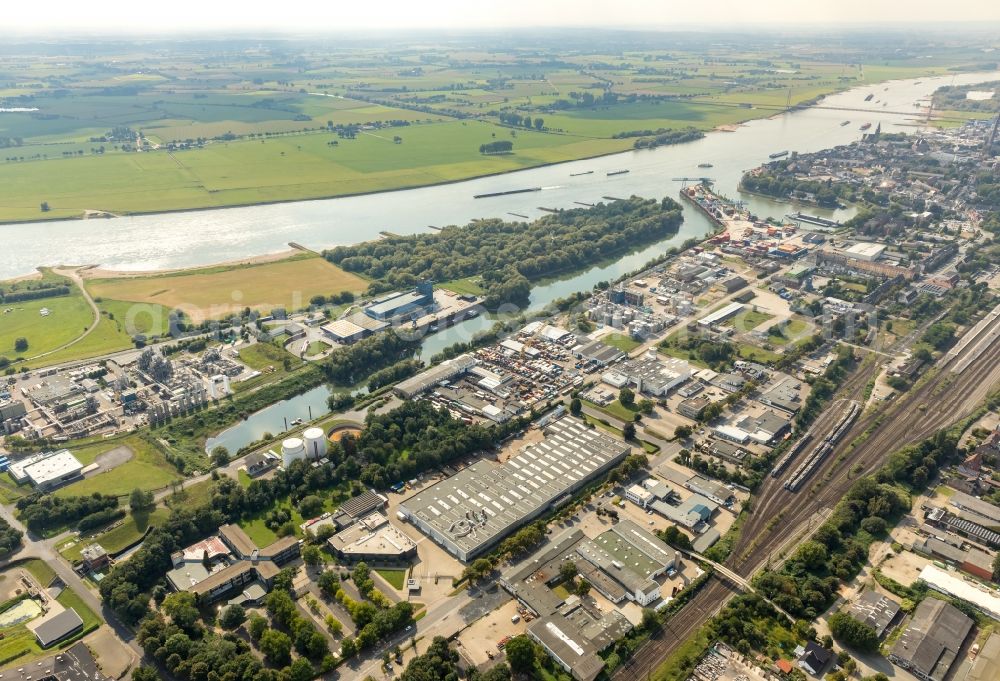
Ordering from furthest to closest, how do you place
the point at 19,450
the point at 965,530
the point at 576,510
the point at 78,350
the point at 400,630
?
the point at 78,350 < the point at 19,450 < the point at 576,510 < the point at 965,530 < the point at 400,630

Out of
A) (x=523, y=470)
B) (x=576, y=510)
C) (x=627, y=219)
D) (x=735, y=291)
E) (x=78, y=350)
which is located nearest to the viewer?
(x=576, y=510)

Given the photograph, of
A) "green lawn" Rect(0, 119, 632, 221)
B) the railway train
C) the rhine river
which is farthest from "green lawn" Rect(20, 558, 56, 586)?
"green lawn" Rect(0, 119, 632, 221)

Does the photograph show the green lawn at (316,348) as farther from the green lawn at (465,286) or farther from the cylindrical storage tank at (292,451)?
the green lawn at (465,286)

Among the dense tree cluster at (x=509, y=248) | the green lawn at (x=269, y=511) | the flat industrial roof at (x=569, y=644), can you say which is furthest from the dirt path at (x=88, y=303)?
the flat industrial roof at (x=569, y=644)

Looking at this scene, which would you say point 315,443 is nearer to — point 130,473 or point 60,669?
point 130,473

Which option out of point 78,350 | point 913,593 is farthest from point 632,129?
point 913,593

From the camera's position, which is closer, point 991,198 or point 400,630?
point 400,630

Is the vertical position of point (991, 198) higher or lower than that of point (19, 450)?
higher

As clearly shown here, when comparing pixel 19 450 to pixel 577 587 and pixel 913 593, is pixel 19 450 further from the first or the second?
pixel 913 593
